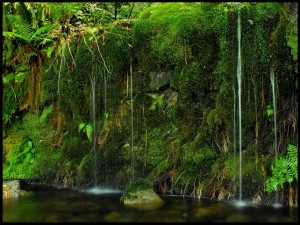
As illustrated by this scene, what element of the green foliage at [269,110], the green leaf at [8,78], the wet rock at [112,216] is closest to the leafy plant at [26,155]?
the green leaf at [8,78]

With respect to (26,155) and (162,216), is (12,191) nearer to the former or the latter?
(26,155)

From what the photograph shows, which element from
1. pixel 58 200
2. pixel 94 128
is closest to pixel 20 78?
pixel 94 128

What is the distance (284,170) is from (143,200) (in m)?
2.26

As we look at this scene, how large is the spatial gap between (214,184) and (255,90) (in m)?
1.80

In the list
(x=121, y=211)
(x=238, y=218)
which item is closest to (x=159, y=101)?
(x=121, y=211)

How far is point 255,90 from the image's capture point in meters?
6.54

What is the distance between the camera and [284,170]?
555 centimetres

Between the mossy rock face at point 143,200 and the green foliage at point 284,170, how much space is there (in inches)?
69.2

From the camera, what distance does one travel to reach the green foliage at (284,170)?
216 inches

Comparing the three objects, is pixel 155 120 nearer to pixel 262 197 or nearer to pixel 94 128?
pixel 94 128

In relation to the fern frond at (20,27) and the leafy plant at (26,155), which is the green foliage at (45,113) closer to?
the leafy plant at (26,155)

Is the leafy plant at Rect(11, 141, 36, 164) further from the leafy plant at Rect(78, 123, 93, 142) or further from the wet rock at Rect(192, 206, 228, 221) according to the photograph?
the wet rock at Rect(192, 206, 228, 221)

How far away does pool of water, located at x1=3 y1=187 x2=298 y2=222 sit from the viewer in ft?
17.2

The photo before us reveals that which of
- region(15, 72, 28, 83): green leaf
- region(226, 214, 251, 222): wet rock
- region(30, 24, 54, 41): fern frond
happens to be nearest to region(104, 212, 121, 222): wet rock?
region(226, 214, 251, 222): wet rock
